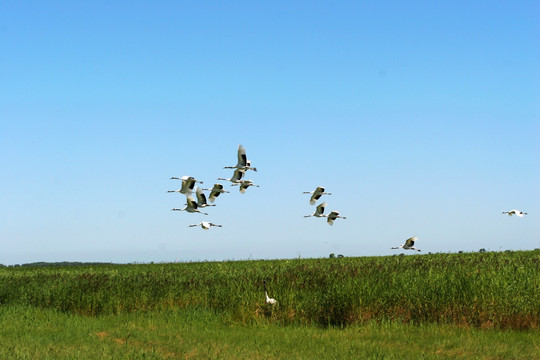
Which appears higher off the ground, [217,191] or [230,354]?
[217,191]

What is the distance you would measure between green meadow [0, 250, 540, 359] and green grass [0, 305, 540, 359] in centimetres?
4

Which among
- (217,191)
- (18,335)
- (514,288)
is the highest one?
(217,191)

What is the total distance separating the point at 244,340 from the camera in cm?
1498

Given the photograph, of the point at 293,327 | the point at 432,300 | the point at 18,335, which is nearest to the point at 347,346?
the point at 293,327

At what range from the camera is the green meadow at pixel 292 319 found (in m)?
13.5

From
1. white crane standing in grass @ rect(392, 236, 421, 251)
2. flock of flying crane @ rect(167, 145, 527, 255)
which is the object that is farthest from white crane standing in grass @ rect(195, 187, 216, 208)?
white crane standing in grass @ rect(392, 236, 421, 251)

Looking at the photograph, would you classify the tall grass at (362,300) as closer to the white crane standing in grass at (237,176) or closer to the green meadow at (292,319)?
the green meadow at (292,319)

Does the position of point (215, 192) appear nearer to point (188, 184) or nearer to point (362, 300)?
point (188, 184)

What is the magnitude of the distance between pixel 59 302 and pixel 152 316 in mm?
5201

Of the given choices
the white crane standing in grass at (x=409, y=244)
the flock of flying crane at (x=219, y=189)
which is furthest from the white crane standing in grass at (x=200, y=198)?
the white crane standing in grass at (x=409, y=244)

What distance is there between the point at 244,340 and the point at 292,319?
12.5 ft

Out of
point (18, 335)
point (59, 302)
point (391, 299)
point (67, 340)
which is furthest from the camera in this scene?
point (59, 302)

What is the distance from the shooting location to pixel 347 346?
13.7 meters

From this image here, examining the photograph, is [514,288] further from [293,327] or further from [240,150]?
[240,150]
